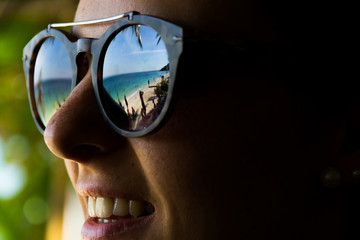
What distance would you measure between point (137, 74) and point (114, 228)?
0.38 metres

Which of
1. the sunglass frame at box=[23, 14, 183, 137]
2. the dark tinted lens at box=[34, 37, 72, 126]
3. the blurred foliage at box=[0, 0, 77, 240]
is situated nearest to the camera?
the sunglass frame at box=[23, 14, 183, 137]

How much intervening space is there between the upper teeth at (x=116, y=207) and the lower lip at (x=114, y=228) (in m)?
0.02

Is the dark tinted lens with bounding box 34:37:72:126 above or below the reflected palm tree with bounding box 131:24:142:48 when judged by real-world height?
below

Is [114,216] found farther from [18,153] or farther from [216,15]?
[18,153]

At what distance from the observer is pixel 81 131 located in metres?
1.12

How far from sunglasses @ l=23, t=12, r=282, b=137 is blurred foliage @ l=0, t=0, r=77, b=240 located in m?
2.41

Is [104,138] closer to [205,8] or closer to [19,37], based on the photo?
[205,8]

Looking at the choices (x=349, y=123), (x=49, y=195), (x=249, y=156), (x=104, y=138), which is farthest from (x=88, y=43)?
(x=49, y=195)

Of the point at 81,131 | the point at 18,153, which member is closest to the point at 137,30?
the point at 81,131

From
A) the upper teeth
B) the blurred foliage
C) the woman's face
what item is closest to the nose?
the woman's face

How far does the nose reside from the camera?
1.12 metres

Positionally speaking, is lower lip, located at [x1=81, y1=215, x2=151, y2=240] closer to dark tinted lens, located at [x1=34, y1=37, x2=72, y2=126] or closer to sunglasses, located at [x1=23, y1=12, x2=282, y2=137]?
sunglasses, located at [x1=23, y1=12, x2=282, y2=137]

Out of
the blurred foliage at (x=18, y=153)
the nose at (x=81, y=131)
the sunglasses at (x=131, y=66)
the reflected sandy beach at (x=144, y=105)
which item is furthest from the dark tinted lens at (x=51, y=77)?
the blurred foliage at (x=18, y=153)

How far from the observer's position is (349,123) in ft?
3.82
